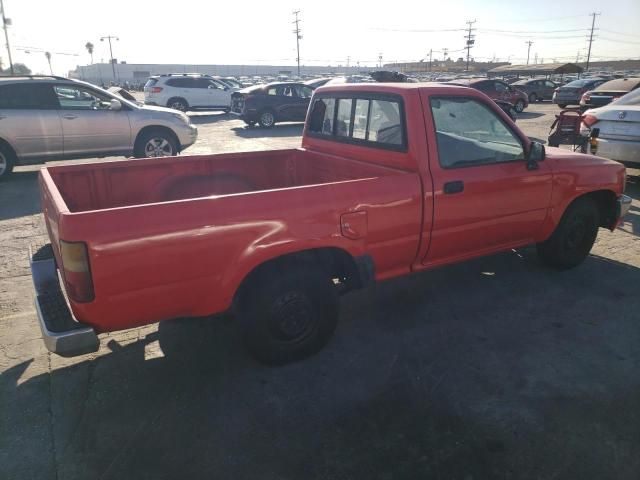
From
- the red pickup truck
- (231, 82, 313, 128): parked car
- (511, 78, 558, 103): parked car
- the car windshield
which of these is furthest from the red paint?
(511, 78, 558, 103): parked car

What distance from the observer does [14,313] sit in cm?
402

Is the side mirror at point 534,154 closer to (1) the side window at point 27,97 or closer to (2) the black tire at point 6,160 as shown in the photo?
(1) the side window at point 27,97

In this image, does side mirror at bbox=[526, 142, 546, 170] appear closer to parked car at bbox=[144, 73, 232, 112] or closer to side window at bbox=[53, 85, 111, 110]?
side window at bbox=[53, 85, 111, 110]

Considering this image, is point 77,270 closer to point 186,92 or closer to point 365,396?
point 365,396

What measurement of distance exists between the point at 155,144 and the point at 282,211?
26.4 ft

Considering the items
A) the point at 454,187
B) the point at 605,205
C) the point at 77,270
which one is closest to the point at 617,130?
the point at 605,205

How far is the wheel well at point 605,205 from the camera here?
4.70 meters

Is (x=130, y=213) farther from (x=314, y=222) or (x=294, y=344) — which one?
(x=294, y=344)

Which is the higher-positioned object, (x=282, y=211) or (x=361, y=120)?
(x=361, y=120)

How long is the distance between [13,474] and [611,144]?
827cm

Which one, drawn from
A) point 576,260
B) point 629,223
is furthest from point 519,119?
point 576,260

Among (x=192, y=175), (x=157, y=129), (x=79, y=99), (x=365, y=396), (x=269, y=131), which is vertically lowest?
(x=365, y=396)

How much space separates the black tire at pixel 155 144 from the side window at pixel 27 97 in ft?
5.41

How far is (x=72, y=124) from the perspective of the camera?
9.05 m
